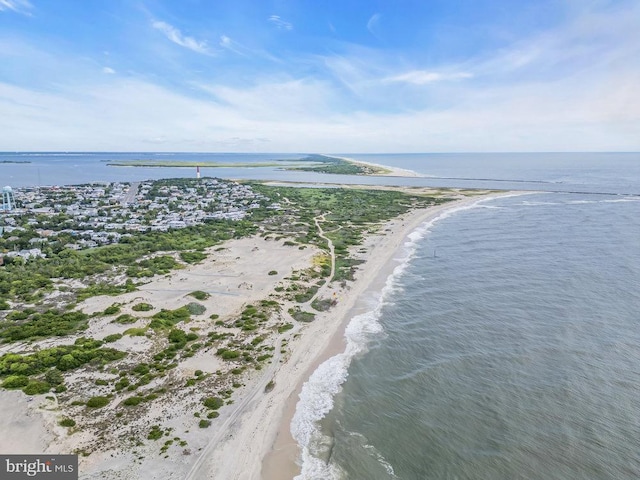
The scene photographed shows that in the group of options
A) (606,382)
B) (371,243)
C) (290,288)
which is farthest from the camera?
(371,243)

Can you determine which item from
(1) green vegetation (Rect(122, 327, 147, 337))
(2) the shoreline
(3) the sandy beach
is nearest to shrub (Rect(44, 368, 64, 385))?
(3) the sandy beach

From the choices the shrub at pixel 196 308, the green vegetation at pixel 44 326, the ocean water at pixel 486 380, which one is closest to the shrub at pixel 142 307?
the shrub at pixel 196 308

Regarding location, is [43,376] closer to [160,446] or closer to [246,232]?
[160,446]

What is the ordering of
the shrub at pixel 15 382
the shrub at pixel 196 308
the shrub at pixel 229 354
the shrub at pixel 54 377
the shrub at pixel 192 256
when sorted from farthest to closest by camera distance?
the shrub at pixel 192 256, the shrub at pixel 196 308, the shrub at pixel 229 354, the shrub at pixel 54 377, the shrub at pixel 15 382

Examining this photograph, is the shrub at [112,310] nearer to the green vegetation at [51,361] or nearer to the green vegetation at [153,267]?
the green vegetation at [51,361]

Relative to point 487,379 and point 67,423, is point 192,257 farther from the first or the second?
point 487,379

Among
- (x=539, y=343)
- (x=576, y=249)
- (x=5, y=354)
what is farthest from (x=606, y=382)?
(x=5, y=354)
